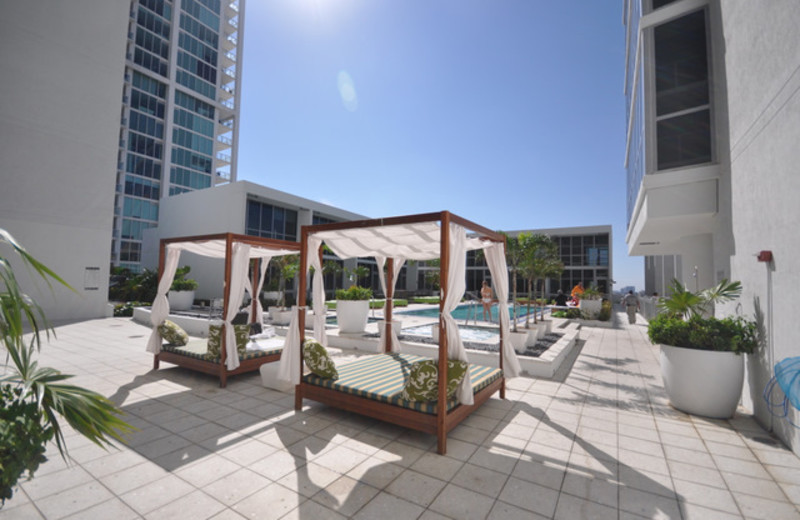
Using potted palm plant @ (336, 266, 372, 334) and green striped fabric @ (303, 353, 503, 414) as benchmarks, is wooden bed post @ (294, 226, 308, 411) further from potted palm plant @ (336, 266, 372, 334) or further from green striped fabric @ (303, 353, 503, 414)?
potted palm plant @ (336, 266, 372, 334)

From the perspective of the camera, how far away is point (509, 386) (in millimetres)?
5789

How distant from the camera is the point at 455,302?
4172 millimetres

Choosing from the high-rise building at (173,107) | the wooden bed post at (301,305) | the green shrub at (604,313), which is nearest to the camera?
the wooden bed post at (301,305)

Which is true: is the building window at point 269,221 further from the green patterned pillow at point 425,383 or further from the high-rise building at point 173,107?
the high-rise building at point 173,107

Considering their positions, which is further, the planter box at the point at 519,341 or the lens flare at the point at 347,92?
the lens flare at the point at 347,92

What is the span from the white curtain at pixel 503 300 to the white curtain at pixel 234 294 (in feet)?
13.8

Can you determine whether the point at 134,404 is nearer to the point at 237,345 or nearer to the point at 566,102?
the point at 237,345

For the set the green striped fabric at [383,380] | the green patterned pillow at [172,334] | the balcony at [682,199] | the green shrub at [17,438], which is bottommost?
the green striped fabric at [383,380]

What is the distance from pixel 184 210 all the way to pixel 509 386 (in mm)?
20851

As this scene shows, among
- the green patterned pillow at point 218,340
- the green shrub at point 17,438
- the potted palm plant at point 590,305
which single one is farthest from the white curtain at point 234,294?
the potted palm plant at point 590,305

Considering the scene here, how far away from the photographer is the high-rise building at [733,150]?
145 inches

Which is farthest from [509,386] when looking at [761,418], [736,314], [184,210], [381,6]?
[184,210]

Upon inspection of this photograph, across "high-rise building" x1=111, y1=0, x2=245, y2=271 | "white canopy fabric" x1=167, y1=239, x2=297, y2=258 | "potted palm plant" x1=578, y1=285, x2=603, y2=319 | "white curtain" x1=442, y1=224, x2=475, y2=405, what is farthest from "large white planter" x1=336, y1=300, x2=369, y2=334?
"high-rise building" x1=111, y1=0, x2=245, y2=271

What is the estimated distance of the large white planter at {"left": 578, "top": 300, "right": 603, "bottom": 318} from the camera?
14.6m
